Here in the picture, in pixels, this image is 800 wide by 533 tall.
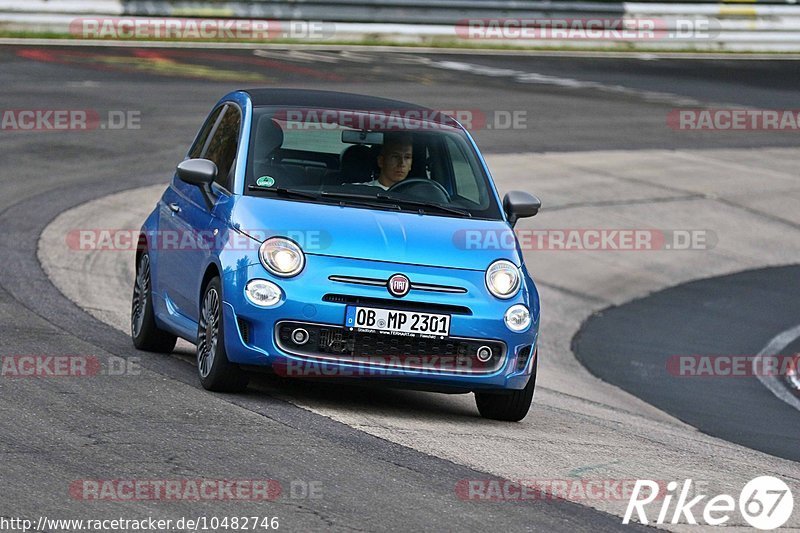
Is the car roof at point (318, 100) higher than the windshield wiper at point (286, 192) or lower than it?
higher

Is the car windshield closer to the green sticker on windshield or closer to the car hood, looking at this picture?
the green sticker on windshield

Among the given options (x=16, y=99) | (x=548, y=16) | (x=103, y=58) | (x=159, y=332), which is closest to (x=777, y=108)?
(x=548, y=16)

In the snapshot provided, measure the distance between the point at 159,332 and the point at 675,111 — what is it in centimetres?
2125

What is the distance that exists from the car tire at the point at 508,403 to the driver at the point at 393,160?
54.2 inches

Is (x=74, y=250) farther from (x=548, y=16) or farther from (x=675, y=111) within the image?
(x=548, y=16)

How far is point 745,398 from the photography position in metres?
12.9

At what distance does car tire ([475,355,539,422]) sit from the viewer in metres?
8.70

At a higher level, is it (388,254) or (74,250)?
(388,254)
